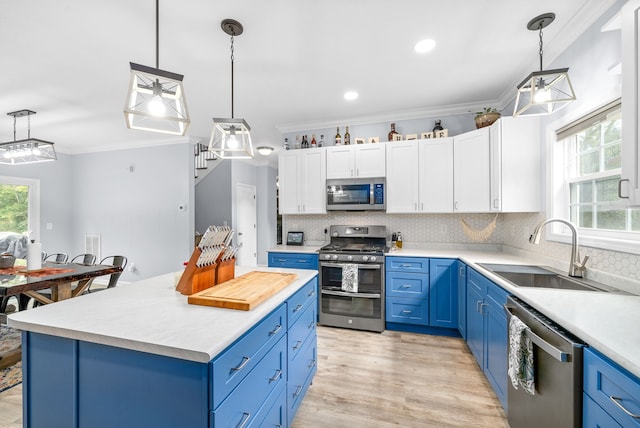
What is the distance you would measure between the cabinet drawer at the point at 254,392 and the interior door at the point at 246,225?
4.86m

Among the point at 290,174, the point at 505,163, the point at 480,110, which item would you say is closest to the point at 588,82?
the point at 505,163

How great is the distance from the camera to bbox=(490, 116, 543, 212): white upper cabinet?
2.66m

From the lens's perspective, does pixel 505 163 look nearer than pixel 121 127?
Yes

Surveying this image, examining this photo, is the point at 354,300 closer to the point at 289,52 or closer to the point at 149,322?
the point at 149,322

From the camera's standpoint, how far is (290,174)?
393 cm

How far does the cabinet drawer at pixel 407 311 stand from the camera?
3.08 m

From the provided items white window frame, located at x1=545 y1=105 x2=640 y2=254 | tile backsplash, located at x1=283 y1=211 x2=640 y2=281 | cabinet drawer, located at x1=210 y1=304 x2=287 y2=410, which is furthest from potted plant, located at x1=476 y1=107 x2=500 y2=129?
cabinet drawer, located at x1=210 y1=304 x2=287 y2=410

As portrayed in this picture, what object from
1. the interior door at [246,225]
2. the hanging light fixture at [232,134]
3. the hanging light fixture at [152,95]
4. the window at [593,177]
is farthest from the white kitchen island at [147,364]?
the interior door at [246,225]

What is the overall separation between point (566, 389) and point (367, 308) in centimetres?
217

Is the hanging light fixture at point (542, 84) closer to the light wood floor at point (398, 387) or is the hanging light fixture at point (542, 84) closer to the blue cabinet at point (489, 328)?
the blue cabinet at point (489, 328)

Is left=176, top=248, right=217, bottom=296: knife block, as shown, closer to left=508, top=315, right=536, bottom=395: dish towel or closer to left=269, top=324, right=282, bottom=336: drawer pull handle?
left=269, top=324, right=282, bottom=336: drawer pull handle

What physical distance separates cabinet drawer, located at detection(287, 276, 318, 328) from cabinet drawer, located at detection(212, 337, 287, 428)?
15 cm

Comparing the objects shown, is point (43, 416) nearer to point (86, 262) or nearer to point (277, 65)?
point (277, 65)

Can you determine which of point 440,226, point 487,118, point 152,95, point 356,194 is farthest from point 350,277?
point 152,95
